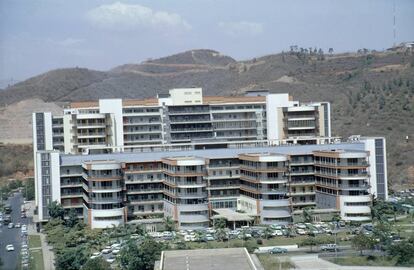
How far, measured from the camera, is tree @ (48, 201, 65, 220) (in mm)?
13820

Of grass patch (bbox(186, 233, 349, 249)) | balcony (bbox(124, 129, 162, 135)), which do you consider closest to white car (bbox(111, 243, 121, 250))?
grass patch (bbox(186, 233, 349, 249))

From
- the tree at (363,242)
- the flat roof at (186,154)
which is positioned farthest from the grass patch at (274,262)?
the flat roof at (186,154)

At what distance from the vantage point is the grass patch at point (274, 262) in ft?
32.1

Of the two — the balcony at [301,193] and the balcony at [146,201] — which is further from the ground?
the balcony at [301,193]

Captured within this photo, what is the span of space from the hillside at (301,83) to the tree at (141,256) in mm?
9518

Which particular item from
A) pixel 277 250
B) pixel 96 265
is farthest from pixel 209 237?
pixel 96 265

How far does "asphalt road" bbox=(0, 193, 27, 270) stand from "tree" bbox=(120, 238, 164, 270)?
4.60ft

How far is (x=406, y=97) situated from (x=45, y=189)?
13897 millimetres

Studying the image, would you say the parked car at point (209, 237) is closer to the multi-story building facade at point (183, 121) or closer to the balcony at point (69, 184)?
the balcony at point (69, 184)

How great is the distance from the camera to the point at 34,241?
12.5 metres

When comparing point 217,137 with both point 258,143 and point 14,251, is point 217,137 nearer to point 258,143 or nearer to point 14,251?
point 258,143

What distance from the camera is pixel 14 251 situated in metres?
11.2

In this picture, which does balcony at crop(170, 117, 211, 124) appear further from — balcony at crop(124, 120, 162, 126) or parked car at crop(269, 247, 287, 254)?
parked car at crop(269, 247, 287, 254)

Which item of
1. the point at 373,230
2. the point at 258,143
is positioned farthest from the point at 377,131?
the point at 373,230
